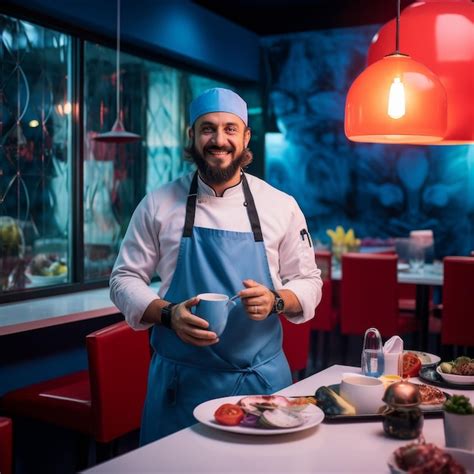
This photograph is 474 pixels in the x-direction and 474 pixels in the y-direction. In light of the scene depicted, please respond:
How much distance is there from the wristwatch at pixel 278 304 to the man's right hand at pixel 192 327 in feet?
0.93

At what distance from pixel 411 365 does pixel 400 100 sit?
861 mm

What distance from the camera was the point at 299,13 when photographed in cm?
699

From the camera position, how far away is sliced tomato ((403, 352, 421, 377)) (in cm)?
225

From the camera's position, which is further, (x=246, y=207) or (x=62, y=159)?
(x=62, y=159)

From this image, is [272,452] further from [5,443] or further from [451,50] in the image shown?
[451,50]

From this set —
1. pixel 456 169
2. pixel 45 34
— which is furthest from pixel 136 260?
pixel 456 169

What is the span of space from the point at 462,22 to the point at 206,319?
48.3 inches

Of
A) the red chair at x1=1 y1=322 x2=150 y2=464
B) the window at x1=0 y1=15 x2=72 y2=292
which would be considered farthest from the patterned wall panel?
the red chair at x1=1 y1=322 x2=150 y2=464

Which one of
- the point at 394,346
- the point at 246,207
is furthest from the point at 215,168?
the point at 394,346

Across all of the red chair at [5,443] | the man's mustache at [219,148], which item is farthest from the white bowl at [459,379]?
the red chair at [5,443]

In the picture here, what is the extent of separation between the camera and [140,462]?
1.48 m

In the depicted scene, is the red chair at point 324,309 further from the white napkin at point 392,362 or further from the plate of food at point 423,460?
the plate of food at point 423,460

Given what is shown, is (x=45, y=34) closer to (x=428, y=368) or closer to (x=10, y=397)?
(x=10, y=397)

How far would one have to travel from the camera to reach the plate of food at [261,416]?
161 centimetres
